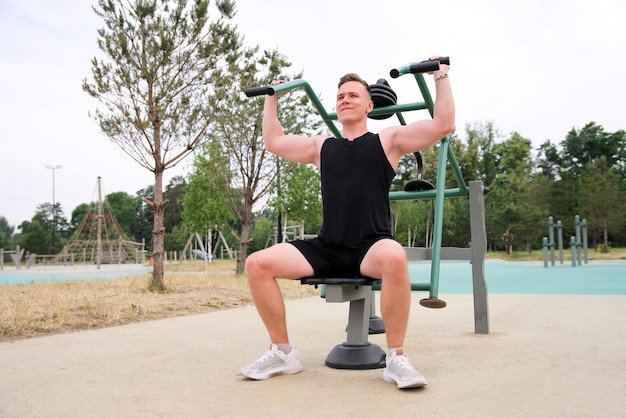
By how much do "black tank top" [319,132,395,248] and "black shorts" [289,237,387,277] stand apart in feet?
0.08

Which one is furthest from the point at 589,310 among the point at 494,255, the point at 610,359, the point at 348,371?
the point at 494,255

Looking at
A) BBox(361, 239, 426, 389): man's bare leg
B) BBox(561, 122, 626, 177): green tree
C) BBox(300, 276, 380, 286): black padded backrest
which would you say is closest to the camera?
BBox(361, 239, 426, 389): man's bare leg

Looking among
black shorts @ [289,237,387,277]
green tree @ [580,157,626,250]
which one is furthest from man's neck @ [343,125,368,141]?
green tree @ [580,157,626,250]

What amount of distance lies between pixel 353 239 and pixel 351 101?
2.06 ft

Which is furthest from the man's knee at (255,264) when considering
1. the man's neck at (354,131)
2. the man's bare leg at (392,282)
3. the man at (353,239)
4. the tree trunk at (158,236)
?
the tree trunk at (158,236)

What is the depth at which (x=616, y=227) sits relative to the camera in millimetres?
24156

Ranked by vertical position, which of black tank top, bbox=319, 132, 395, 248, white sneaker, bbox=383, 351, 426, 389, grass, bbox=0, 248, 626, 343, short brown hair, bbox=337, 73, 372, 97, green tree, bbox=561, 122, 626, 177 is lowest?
grass, bbox=0, 248, 626, 343

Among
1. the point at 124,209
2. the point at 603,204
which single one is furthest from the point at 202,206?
the point at 124,209

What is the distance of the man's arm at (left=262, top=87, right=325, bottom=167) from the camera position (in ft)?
8.23

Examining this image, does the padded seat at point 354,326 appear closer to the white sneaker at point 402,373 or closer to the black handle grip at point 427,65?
the white sneaker at point 402,373

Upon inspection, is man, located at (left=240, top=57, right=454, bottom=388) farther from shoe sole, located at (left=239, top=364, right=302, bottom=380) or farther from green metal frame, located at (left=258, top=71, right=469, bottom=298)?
green metal frame, located at (left=258, top=71, right=469, bottom=298)

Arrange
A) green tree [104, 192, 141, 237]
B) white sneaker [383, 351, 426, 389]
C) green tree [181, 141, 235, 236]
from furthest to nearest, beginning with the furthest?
green tree [104, 192, 141, 237] < green tree [181, 141, 235, 236] < white sneaker [383, 351, 426, 389]

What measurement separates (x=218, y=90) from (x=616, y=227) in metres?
22.2

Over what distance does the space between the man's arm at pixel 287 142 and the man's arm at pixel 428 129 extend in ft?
1.08
